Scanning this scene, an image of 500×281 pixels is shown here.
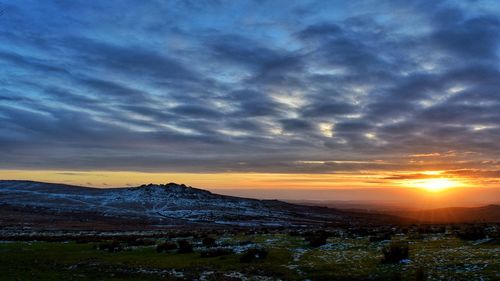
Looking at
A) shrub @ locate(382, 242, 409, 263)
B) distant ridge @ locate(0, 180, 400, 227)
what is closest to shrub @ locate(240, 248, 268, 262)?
shrub @ locate(382, 242, 409, 263)

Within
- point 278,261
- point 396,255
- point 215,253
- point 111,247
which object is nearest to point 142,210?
point 111,247

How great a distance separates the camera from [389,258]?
25.2m

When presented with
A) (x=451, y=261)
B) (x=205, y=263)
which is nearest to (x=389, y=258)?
(x=451, y=261)

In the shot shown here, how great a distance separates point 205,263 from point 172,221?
75.4m

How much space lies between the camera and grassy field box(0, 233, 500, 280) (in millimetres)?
22500

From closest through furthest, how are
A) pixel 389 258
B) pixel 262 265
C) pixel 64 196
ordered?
pixel 389 258 < pixel 262 265 < pixel 64 196

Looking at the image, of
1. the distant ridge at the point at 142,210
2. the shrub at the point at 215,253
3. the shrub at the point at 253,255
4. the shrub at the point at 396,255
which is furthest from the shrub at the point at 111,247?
the distant ridge at the point at 142,210

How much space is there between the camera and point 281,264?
92.4 ft

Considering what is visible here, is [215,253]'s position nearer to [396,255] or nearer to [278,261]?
[278,261]

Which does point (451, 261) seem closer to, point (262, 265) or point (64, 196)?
point (262, 265)

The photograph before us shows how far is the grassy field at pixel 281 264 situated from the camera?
22.5 m

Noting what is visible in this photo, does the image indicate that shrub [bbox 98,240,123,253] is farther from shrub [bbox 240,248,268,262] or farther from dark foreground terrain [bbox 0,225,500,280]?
shrub [bbox 240,248,268,262]

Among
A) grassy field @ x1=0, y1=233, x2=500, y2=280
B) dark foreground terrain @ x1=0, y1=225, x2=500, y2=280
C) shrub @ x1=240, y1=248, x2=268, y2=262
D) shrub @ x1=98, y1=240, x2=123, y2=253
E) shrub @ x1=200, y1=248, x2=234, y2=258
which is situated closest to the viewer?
grassy field @ x1=0, y1=233, x2=500, y2=280

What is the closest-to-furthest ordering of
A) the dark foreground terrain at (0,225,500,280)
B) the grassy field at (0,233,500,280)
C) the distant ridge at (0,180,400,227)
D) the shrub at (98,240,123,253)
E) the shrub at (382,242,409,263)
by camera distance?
the grassy field at (0,233,500,280) < the dark foreground terrain at (0,225,500,280) < the shrub at (382,242,409,263) < the shrub at (98,240,123,253) < the distant ridge at (0,180,400,227)
